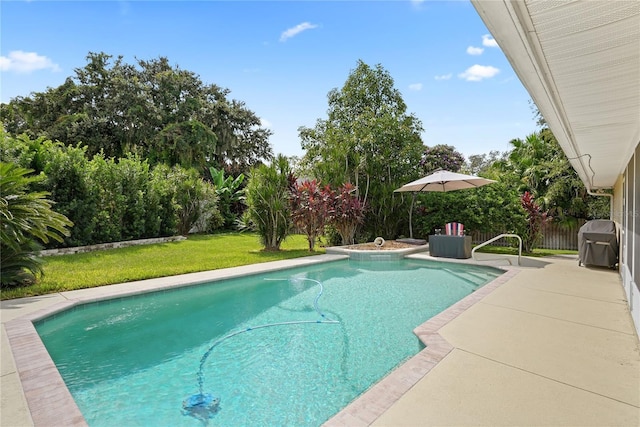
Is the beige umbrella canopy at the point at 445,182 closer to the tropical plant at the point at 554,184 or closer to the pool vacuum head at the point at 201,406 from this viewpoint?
the tropical plant at the point at 554,184

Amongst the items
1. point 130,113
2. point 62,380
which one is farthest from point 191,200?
point 62,380

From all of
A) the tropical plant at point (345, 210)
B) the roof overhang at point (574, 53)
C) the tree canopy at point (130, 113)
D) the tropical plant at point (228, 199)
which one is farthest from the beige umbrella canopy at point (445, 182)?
the tree canopy at point (130, 113)

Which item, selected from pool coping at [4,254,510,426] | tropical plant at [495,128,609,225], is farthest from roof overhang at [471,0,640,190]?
tropical plant at [495,128,609,225]

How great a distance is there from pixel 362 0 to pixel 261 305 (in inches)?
302

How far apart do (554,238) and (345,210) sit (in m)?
9.94

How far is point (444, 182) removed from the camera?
12133 millimetres

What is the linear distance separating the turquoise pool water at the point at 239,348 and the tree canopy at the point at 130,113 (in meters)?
18.9

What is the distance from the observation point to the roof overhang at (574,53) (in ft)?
4.74

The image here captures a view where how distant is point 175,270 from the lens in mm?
7996

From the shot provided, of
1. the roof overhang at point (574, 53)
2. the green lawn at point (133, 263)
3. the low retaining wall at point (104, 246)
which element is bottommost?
the green lawn at point (133, 263)

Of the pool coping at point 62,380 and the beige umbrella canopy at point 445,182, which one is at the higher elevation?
the beige umbrella canopy at point 445,182

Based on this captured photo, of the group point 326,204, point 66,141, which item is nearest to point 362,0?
point 326,204

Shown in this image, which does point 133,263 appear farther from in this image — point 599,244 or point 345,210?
point 599,244

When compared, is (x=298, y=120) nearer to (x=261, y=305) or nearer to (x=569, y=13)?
(x=261, y=305)
